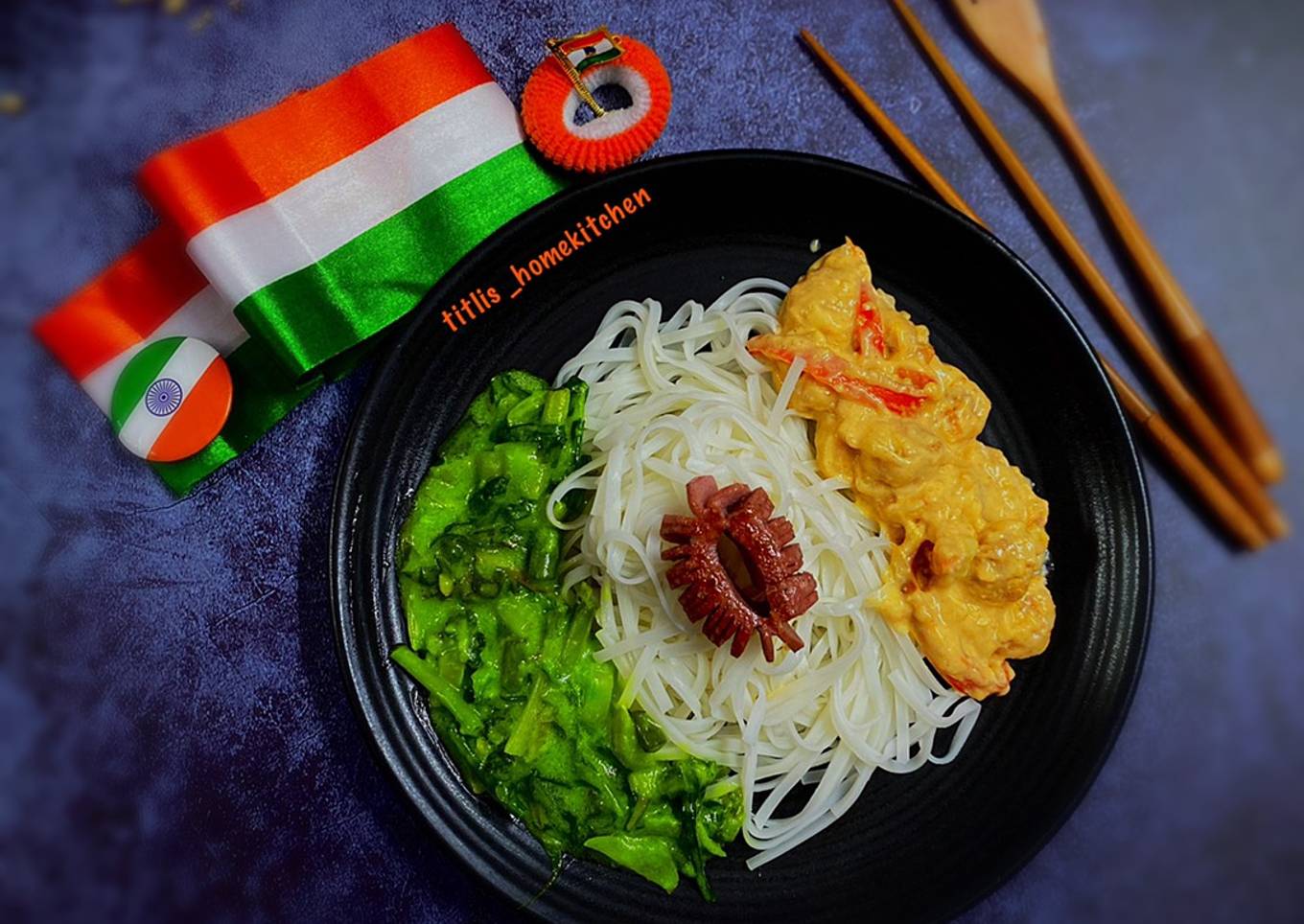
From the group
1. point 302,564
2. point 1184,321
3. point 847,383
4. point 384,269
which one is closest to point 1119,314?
point 1184,321

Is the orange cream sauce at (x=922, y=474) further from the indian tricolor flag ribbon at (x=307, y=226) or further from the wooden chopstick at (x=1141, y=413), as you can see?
the indian tricolor flag ribbon at (x=307, y=226)

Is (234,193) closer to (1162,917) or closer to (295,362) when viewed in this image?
(295,362)

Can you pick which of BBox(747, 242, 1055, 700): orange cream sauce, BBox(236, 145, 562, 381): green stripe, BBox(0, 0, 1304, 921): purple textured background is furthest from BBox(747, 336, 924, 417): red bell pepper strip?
BBox(236, 145, 562, 381): green stripe

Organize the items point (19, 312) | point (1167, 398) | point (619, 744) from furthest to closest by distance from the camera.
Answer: point (19, 312) < point (1167, 398) < point (619, 744)

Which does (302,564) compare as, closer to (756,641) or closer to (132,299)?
(132,299)

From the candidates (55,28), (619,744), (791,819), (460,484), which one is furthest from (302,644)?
(55,28)

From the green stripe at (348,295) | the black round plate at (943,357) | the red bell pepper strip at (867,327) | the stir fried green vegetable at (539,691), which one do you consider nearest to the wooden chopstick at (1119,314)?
the black round plate at (943,357)
